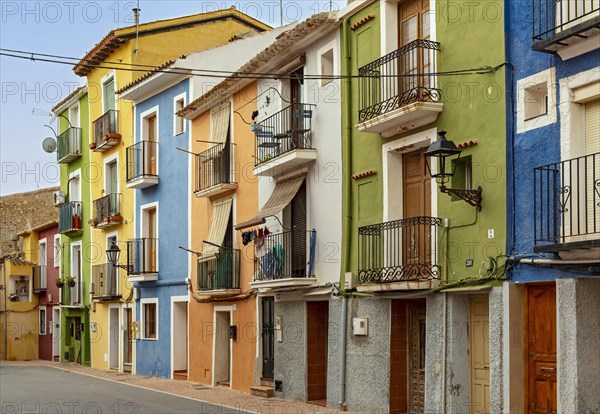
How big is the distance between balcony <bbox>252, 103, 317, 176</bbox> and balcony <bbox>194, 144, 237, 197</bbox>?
7.61ft

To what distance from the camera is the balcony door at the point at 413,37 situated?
49.5 ft

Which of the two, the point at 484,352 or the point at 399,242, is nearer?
the point at 484,352

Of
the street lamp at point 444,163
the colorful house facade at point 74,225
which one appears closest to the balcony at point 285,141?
the street lamp at point 444,163

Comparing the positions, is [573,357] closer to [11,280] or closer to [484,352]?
[484,352]

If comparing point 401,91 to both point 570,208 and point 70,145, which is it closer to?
point 570,208

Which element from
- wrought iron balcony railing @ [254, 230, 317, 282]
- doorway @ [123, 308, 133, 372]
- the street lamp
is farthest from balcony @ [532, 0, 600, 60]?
doorway @ [123, 308, 133, 372]

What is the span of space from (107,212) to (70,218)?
13.9ft

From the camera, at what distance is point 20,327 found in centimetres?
4044

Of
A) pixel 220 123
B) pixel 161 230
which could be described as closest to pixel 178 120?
pixel 161 230

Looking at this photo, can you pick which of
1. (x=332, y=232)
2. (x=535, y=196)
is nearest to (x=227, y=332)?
(x=332, y=232)

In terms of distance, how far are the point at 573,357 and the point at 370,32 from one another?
745 centimetres

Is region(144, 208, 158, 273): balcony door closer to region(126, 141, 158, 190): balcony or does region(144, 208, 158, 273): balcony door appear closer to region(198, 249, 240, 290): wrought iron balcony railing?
region(126, 141, 158, 190): balcony

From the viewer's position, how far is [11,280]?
1603 inches

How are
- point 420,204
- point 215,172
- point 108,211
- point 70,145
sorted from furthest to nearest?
point 70,145, point 108,211, point 215,172, point 420,204
